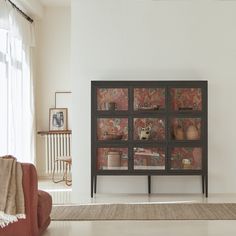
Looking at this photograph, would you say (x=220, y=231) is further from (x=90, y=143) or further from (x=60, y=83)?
(x=60, y=83)

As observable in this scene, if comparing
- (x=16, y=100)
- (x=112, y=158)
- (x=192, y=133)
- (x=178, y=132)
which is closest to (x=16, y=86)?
(x=16, y=100)

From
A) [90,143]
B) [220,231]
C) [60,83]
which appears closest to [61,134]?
[60,83]

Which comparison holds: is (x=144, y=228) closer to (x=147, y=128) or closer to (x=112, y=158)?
(x=112, y=158)

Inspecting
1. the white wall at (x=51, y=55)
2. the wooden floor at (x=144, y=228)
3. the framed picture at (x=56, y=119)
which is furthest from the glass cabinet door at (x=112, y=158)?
the white wall at (x=51, y=55)

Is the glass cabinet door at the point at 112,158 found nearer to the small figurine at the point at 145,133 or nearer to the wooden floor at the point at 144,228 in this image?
the small figurine at the point at 145,133

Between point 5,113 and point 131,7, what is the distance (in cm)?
240

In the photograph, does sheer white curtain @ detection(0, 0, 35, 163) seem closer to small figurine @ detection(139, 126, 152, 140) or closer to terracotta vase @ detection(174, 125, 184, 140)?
small figurine @ detection(139, 126, 152, 140)

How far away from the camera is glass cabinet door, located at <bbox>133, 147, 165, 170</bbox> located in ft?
22.0

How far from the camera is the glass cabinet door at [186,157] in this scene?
6.70 m

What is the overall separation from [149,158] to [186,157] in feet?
1.68

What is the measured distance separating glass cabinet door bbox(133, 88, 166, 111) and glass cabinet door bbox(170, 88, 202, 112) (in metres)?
0.16

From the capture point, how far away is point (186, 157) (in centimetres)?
670

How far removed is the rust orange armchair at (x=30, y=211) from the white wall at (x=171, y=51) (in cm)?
256

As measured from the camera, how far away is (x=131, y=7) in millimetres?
7027
